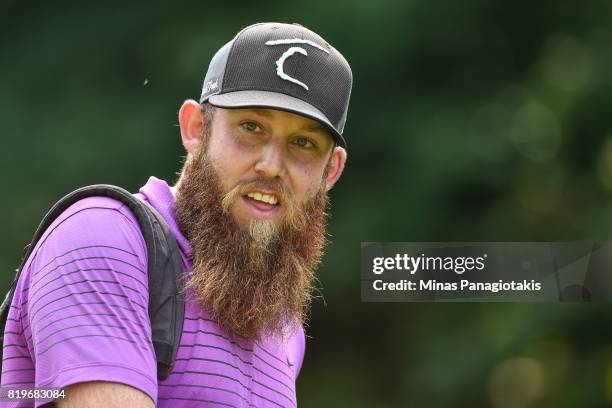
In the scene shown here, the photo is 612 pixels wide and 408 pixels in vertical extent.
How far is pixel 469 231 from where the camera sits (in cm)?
876

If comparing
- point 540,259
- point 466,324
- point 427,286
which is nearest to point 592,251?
point 540,259

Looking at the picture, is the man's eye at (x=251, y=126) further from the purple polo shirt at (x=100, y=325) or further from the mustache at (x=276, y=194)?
the purple polo shirt at (x=100, y=325)

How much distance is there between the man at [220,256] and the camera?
236cm

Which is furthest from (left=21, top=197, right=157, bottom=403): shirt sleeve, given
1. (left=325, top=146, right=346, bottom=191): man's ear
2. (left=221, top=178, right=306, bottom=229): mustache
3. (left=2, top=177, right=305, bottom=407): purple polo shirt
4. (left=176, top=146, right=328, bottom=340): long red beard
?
(left=325, top=146, right=346, bottom=191): man's ear

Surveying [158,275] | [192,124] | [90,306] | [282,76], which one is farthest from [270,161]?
[90,306]

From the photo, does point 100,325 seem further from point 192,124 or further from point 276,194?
point 192,124

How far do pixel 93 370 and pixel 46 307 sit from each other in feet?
0.51

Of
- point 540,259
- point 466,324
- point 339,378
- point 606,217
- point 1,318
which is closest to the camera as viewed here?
point 1,318

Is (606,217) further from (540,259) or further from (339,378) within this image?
(540,259)

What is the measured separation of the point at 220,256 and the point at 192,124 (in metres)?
0.38

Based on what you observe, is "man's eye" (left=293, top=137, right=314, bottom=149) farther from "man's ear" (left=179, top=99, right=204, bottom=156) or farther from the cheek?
"man's ear" (left=179, top=99, right=204, bottom=156)

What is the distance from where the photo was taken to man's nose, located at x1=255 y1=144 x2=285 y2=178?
9.23ft

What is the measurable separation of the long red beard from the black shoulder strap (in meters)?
0.09

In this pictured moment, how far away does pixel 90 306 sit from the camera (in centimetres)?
237
